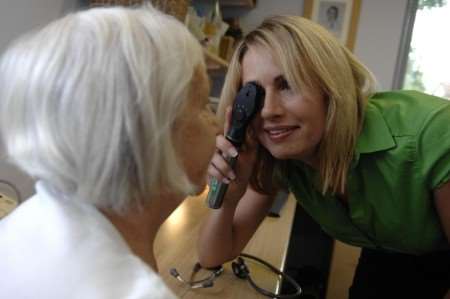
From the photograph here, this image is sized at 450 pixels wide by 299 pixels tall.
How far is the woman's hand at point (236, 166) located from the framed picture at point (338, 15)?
4.35 ft

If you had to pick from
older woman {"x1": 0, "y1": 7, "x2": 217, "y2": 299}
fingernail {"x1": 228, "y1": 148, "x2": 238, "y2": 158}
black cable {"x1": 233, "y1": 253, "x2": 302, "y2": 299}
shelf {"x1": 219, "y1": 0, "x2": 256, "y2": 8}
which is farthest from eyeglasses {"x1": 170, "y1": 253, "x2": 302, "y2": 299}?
shelf {"x1": 219, "y1": 0, "x2": 256, "y2": 8}

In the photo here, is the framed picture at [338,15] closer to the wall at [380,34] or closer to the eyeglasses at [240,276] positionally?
the wall at [380,34]

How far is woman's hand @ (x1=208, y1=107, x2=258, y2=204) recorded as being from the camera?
79 centimetres

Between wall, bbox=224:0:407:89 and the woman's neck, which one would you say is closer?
the woman's neck

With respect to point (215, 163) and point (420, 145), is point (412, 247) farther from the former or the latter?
point (215, 163)

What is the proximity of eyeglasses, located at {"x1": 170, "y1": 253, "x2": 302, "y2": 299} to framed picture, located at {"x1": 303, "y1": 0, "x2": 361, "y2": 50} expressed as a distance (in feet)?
4.63

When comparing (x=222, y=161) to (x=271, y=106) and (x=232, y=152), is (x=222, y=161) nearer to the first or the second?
(x=232, y=152)

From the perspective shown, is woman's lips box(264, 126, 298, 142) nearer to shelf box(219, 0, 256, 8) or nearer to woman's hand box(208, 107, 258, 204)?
woman's hand box(208, 107, 258, 204)

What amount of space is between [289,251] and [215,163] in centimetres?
38

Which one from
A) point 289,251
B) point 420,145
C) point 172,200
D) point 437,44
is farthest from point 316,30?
point 437,44

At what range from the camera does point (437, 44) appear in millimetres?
2012

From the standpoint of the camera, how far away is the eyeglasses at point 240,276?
78 cm

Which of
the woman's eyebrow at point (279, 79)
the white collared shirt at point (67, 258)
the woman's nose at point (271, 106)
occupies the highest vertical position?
the woman's eyebrow at point (279, 79)

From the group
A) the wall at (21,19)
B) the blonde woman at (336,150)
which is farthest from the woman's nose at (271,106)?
the wall at (21,19)
